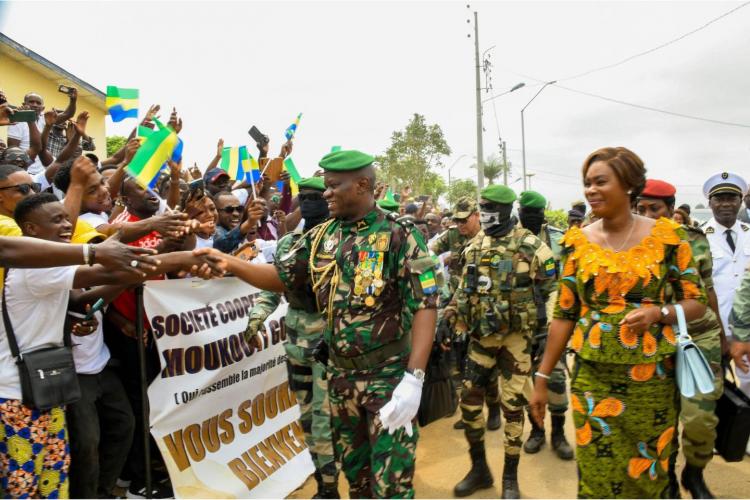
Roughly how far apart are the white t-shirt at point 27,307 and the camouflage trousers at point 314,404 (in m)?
1.80

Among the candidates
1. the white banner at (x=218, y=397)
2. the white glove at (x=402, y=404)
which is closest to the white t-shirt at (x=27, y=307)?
the white banner at (x=218, y=397)

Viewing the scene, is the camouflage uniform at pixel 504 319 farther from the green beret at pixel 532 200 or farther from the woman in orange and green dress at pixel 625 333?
the woman in orange and green dress at pixel 625 333

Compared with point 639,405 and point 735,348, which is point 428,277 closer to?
point 639,405

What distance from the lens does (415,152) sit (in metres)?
45.6

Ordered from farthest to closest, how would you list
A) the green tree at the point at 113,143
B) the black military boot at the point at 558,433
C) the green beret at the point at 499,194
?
the green tree at the point at 113,143 < the black military boot at the point at 558,433 < the green beret at the point at 499,194

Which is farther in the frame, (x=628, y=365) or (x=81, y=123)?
(x=81, y=123)

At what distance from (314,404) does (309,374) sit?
0.75 ft

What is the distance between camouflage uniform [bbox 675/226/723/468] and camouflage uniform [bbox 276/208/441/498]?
1.65 metres

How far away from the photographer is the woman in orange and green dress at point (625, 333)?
114 inches

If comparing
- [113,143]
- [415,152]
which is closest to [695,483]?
[113,143]

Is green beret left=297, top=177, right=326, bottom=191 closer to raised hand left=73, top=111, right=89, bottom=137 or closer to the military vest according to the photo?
the military vest

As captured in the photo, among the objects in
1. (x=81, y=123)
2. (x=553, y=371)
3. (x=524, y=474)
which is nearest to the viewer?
(x=524, y=474)

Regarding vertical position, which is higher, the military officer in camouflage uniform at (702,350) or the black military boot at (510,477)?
the military officer in camouflage uniform at (702,350)

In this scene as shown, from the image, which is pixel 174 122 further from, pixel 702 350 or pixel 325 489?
pixel 702 350
